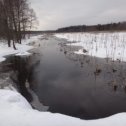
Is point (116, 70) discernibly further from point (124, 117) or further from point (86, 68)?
point (124, 117)

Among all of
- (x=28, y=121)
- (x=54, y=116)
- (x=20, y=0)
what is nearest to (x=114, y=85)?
(x=54, y=116)

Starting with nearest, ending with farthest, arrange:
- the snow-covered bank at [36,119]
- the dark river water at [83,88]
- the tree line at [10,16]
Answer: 1. the snow-covered bank at [36,119]
2. the dark river water at [83,88]
3. the tree line at [10,16]

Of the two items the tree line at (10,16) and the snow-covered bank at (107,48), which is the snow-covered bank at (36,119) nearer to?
the snow-covered bank at (107,48)

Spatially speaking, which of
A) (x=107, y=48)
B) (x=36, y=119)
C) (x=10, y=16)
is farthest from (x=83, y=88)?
(x=10, y=16)

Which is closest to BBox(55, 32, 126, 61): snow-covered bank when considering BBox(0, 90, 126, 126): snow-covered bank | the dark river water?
the dark river water

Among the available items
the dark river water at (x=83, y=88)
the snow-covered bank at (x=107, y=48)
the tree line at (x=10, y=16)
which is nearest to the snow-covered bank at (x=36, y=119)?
the dark river water at (x=83, y=88)

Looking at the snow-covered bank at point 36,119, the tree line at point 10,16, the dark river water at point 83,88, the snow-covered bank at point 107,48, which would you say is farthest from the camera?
the tree line at point 10,16

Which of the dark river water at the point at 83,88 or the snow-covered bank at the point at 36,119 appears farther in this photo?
the dark river water at the point at 83,88

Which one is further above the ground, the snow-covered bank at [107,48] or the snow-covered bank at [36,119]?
the snow-covered bank at [107,48]

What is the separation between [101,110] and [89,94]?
145 centimetres

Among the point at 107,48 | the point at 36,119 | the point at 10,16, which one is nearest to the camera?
the point at 36,119

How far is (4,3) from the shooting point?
2300cm

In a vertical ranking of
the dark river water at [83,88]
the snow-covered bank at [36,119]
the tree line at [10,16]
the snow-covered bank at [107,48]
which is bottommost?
the dark river water at [83,88]

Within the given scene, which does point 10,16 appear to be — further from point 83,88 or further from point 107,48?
point 83,88
